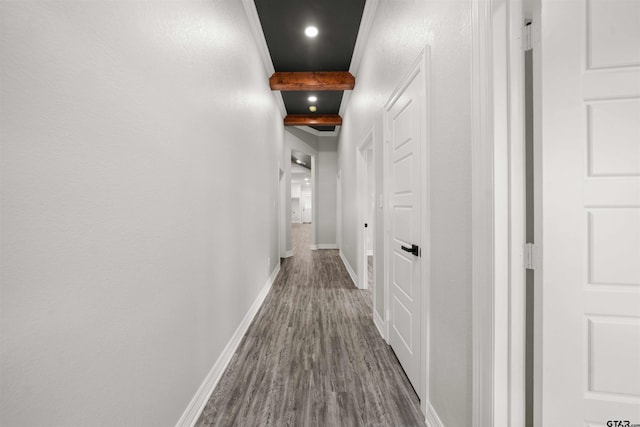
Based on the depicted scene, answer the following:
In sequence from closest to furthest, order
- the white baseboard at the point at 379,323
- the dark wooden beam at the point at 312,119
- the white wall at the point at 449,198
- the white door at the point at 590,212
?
the white door at the point at 590,212 < the white wall at the point at 449,198 < the white baseboard at the point at 379,323 < the dark wooden beam at the point at 312,119

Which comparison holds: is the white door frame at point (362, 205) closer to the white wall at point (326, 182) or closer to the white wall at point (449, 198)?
the white wall at point (449, 198)

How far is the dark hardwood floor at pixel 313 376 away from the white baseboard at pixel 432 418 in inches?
2.1

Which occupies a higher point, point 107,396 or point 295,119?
point 295,119

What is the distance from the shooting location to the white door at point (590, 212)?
0.87m

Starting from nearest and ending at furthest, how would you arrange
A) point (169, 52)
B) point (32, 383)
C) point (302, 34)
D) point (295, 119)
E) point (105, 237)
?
point (32, 383) < point (105, 237) < point (169, 52) < point (302, 34) < point (295, 119)

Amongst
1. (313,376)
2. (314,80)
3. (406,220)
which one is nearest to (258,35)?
(314,80)

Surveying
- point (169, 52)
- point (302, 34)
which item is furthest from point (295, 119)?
point (169, 52)

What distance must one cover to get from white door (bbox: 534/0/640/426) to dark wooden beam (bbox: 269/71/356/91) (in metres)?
3.42

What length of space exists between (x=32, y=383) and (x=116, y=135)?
710mm

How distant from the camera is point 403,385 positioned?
1.69 metres

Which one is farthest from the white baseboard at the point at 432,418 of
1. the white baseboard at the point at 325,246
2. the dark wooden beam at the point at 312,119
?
the white baseboard at the point at 325,246

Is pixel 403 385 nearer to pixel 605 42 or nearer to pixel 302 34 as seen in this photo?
pixel 605 42

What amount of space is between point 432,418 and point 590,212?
1222 mm

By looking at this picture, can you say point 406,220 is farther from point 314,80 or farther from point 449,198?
point 314,80
